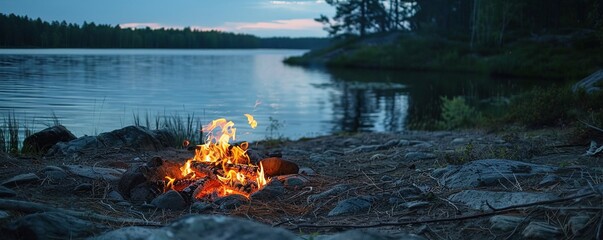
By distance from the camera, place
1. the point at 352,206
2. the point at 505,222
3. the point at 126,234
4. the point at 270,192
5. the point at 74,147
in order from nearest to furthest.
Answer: the point at 126,234, the point at 505,222, the point at 352,206, the point at 270,192, the point at 74,147

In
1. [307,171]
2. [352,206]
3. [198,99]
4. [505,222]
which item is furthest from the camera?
[198,99]

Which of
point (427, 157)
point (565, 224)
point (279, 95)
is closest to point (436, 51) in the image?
point (279, 95)

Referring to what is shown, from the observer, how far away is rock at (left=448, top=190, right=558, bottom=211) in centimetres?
446

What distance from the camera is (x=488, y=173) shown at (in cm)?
538

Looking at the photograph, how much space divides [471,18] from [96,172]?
5241 centimetres

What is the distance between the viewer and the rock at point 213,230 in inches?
90.3

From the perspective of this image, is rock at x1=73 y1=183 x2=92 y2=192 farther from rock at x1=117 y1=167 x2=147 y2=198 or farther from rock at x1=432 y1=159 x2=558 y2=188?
rock at x1=432 y1=159 x2=558 y2=188

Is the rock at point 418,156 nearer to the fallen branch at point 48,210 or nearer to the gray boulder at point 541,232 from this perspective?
the gray boulder at point 541,232

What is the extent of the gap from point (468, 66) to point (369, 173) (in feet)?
138

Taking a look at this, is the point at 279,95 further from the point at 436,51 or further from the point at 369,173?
the point at 436,51

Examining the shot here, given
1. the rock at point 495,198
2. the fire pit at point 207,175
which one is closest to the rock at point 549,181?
the rock at point 495,198

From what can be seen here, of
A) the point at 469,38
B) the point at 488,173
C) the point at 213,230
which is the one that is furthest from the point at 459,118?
the point at 469,38

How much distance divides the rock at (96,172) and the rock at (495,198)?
3.70 metres

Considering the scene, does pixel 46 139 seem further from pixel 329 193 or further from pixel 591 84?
pixel 591 84
